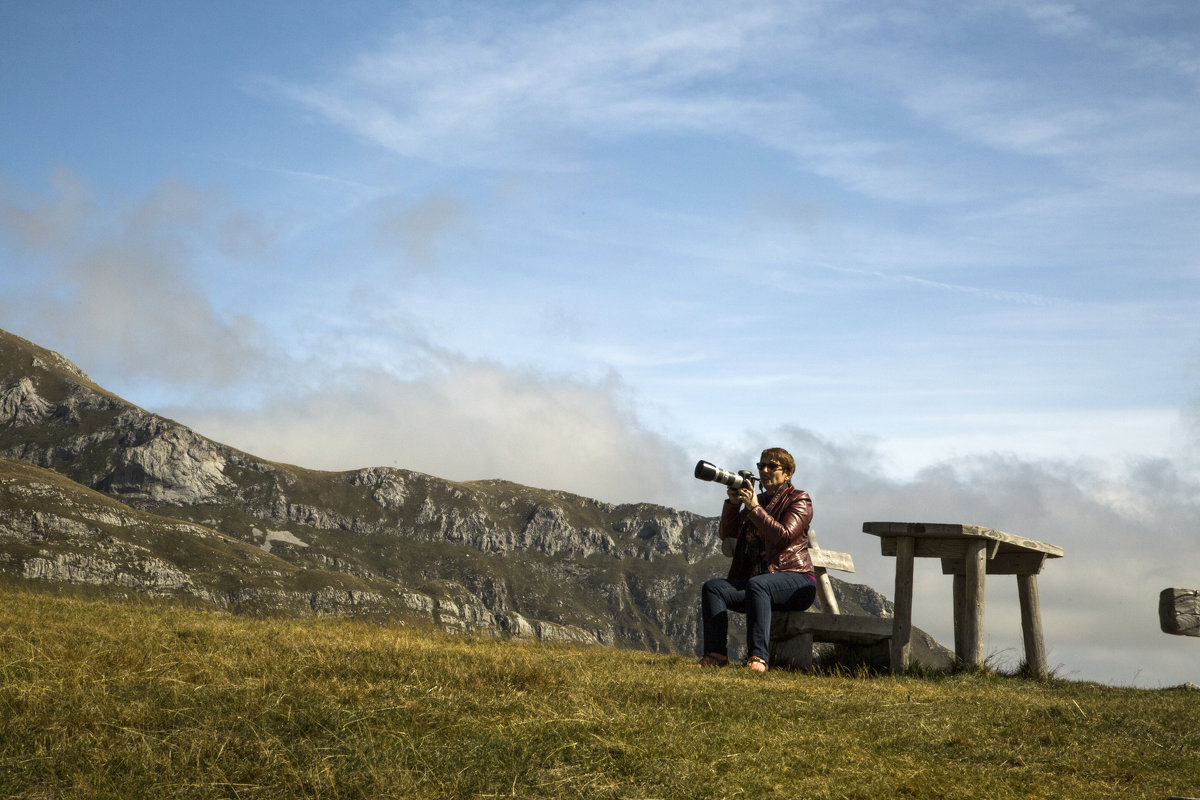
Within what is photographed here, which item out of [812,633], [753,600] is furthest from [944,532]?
[753,600]

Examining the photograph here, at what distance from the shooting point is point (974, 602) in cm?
1252

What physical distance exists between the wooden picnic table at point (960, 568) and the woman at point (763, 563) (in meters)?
1.21

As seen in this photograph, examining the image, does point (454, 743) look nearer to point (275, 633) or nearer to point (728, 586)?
point (275, 633)

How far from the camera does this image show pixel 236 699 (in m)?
6.50

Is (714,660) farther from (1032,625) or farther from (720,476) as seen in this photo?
(1032,625)

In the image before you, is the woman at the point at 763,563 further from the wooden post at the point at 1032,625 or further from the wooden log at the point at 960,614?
the wooden post at the point at 1032,625

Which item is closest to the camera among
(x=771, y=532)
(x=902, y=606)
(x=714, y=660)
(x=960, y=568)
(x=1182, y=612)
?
(x=714, y=660)

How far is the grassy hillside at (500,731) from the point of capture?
5133 mm

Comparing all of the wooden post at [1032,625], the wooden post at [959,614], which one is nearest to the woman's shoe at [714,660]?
the wooden post at [959,614]

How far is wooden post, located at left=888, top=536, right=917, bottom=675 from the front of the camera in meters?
11.9

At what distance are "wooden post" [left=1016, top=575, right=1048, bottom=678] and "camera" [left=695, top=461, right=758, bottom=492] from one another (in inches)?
187

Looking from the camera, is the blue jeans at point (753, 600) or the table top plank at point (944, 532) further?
the table top plank at point (944, 532)

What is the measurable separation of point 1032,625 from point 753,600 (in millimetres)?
4715

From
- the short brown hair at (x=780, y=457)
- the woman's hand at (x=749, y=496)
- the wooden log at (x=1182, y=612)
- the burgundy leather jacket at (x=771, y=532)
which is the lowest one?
the wooden log at (x=1182, y=612)
